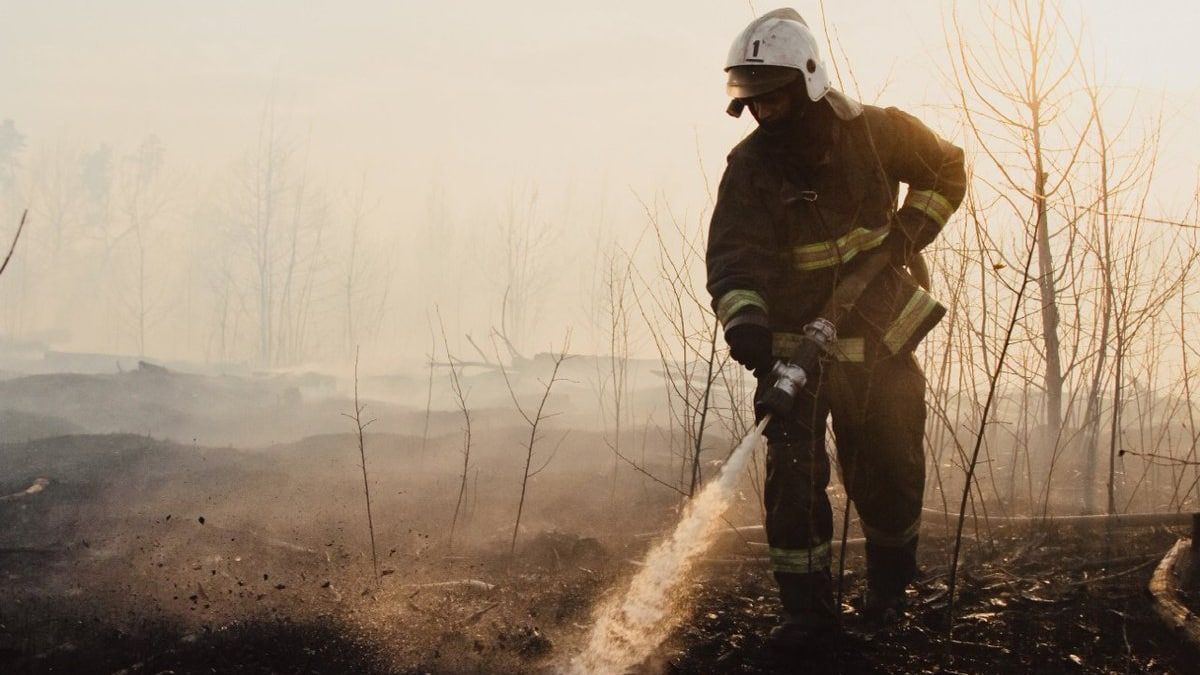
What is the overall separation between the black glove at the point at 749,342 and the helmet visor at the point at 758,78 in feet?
2.69

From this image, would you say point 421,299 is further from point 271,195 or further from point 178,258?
point 271,195

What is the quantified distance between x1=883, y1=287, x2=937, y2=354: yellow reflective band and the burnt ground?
41.2 inches

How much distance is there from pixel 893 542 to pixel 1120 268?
350cm

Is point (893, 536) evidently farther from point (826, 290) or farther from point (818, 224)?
point (818, 224)

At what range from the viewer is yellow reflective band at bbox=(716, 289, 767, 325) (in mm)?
3045

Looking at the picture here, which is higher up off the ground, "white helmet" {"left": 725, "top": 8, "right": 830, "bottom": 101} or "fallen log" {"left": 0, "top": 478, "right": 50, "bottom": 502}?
"white helmet" {"left": 725, "top": 8, "right": 830, "bottom": 101}

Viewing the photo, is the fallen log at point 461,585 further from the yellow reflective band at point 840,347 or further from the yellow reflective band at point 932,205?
the yellow reflective band at point 932,205

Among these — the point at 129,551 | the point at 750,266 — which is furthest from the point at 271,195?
the point at 750,266

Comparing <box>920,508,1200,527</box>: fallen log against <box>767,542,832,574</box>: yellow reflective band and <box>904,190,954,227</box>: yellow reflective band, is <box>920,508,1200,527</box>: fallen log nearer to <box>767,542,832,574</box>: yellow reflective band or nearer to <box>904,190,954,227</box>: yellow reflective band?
<box>767,542,832,574</box>: yellow reflective band

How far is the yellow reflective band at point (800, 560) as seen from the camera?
303cm

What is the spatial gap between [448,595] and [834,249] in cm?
233

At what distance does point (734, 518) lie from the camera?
6.15 metres

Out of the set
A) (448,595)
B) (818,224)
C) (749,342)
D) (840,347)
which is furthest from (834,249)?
(448,595)

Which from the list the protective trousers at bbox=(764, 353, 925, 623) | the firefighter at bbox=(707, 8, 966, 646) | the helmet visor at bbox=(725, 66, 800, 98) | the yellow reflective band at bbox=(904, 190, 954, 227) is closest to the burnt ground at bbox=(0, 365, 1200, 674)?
the protective trousers at bbox=(764, 353, 925, 623)
